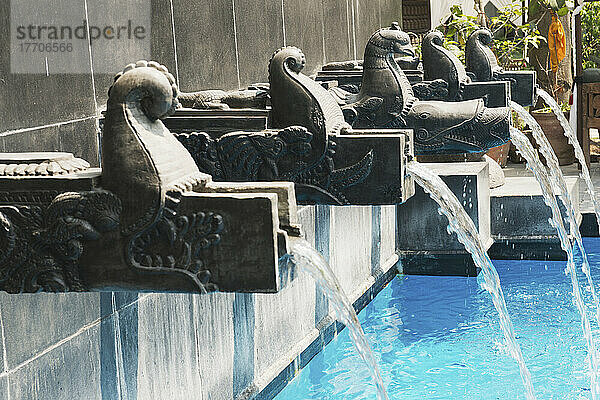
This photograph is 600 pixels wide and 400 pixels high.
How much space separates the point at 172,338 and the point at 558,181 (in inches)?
189

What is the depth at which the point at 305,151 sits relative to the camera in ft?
12.0

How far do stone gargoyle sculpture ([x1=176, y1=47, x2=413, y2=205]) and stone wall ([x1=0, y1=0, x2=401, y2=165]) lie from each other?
1.53 ft

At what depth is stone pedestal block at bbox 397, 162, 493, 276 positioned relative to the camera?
26.1ft

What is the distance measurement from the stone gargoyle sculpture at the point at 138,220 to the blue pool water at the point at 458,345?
3.04 meters

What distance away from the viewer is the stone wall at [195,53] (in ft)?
11.2

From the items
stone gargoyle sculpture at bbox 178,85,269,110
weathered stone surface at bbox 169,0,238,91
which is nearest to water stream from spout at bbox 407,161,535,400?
stone gargoyle sculpture at bbox 178,85,269,110

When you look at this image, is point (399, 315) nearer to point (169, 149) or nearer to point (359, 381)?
point (359, 381)

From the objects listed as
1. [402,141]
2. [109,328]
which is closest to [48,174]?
[109,328]

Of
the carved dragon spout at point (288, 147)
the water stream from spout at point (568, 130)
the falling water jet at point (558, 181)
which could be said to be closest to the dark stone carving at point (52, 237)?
the carved dragon spout at point (288, 147)

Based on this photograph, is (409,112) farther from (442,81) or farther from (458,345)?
(458,345)

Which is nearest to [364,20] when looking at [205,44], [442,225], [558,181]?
[442,225]

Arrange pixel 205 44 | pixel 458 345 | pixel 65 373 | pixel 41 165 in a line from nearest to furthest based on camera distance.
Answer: pixel 41 165
pixel 65 373
pixel 205 44
pixel 458 345

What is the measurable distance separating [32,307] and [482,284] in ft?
16.9

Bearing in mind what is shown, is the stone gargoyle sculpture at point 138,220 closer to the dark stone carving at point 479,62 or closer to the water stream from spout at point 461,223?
the water stream from spout at point 461,223
